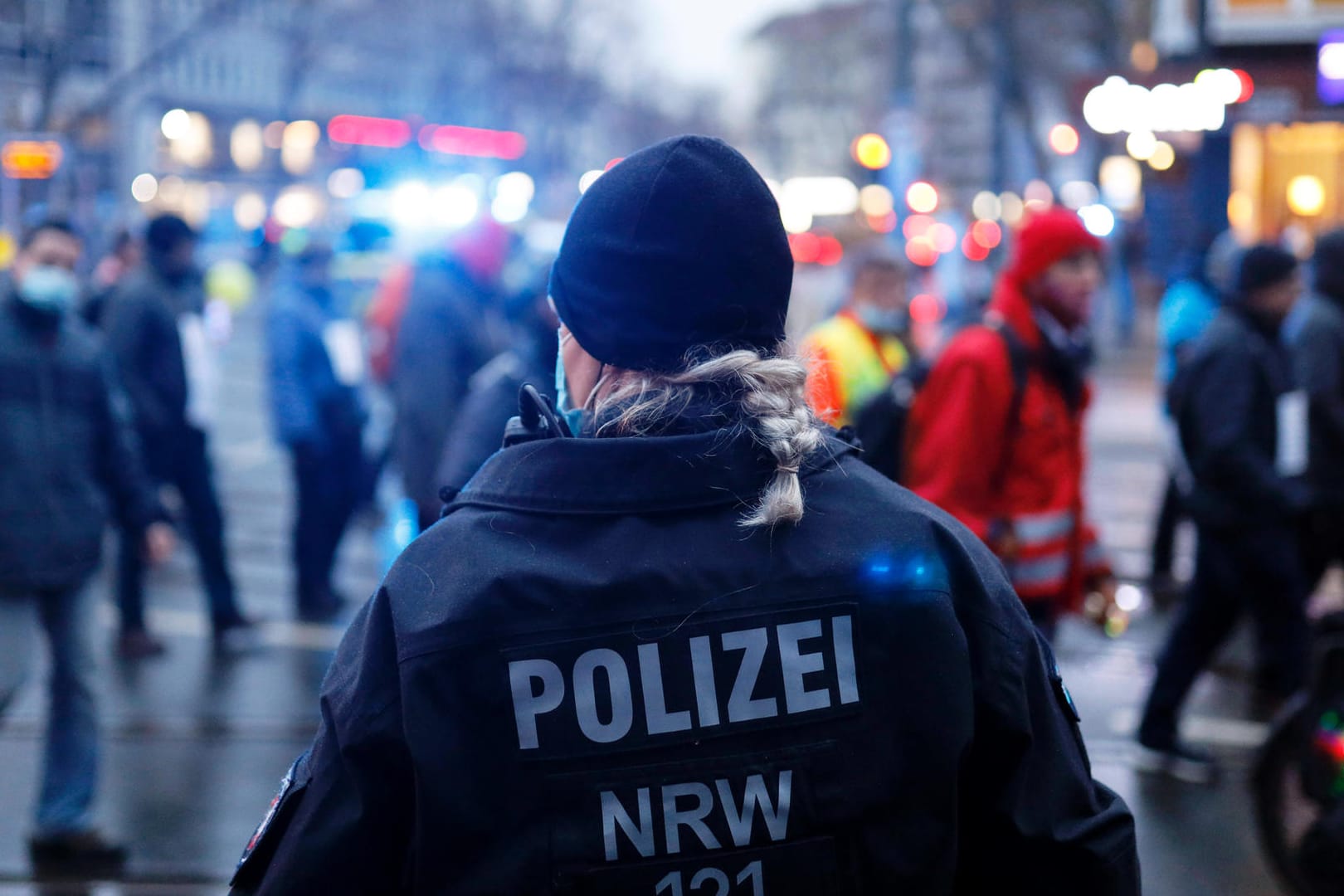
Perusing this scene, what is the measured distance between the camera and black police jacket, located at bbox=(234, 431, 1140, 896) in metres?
1.65

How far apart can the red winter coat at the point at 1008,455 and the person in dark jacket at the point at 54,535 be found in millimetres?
2737

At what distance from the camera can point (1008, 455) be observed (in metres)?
4.71

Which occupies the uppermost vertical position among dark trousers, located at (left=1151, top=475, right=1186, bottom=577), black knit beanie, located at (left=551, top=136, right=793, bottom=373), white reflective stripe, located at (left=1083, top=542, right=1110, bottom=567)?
black knit beanie, located at (left=551, top=136, right=793, bottom=373)

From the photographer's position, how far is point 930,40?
191ft

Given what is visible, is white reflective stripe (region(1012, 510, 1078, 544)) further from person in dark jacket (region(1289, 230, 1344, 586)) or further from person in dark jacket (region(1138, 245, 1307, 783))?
person in dark jacket (region(1289, 230, 1344, 586))

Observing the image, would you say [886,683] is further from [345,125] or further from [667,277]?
[345,125]

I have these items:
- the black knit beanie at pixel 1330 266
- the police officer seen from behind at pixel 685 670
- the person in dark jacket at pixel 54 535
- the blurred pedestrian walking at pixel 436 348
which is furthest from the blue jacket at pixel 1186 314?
the police officer seen from behind at pixel 685 670

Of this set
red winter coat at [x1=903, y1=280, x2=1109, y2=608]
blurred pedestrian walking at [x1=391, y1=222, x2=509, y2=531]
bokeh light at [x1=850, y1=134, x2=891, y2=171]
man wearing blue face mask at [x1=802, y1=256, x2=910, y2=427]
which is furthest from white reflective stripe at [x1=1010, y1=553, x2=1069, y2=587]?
bokeh light at [x1=850, y1=134, x2=891, y2=171]

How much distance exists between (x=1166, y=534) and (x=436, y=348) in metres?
4.64

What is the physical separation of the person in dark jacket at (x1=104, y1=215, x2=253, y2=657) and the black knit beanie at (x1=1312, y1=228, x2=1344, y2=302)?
17.6 ft

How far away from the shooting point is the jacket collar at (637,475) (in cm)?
170

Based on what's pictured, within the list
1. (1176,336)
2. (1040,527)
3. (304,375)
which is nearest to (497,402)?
(1040,527)

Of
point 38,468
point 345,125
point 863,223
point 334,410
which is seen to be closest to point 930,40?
point 863,223

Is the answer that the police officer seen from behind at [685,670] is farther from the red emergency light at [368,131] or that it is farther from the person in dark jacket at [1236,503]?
the red emergency light at [368,131]
